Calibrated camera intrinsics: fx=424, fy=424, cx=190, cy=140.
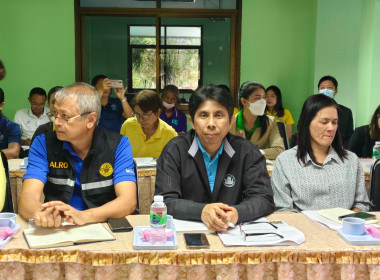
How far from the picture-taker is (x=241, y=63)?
6586 mm

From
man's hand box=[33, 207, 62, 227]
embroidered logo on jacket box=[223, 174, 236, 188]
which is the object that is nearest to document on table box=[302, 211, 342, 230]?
embroidered logo on jacket box=[223, 174, 236, 188]

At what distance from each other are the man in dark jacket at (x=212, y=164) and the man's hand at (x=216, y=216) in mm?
238

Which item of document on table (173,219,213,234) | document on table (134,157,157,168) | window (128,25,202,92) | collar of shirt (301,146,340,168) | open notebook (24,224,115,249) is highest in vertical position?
window (128,25,202,92)

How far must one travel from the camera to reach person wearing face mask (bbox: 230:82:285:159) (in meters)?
3.88

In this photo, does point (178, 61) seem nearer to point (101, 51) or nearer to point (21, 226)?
point (101, 51)

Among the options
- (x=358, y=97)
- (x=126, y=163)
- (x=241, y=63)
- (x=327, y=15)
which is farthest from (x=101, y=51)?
(x=126, y=163)

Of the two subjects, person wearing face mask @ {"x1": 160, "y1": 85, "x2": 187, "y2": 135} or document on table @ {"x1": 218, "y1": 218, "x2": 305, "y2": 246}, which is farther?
person wearing face mask @ {"x1": 160, "y1": 85, "x2": 187, "y2": 135}

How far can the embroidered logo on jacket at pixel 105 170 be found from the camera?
2182 millimetres

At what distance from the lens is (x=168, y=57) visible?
271 inches

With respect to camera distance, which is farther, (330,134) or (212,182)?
(330,134)

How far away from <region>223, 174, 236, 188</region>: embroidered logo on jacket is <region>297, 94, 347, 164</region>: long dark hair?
511 mm

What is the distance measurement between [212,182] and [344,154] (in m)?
0.84

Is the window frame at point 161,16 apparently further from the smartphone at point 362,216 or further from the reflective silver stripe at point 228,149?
the smartphone at point 362,216

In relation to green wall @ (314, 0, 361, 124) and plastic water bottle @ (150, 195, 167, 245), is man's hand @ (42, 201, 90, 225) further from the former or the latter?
green wall @ (314, 0, 361, 124)
